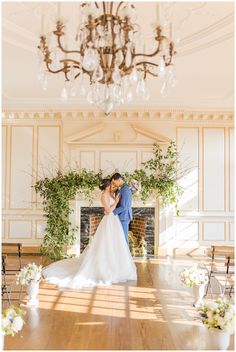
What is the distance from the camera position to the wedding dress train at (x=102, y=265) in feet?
21.4

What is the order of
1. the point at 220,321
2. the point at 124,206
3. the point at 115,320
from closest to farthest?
1. the point at 220,321
2. the point at 115,320
3. the point at 124,206

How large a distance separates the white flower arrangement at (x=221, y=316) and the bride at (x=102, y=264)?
3.10 m

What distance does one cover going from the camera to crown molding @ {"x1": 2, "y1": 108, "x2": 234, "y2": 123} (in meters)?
9.91

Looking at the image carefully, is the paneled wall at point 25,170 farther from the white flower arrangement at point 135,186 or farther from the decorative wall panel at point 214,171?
the decorative wall panel at point 214,171

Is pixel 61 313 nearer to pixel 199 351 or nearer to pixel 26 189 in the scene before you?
pixel 199 351

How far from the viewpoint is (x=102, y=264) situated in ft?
21.9

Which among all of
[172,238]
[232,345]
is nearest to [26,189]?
[172,238]

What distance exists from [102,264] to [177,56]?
3.56m

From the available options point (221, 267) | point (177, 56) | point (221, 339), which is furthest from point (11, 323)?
point (221, 267)

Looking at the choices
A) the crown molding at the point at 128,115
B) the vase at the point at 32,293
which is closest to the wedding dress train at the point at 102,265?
the vase at the point at 32,293

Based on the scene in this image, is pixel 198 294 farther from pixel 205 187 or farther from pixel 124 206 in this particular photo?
pixel 205 187

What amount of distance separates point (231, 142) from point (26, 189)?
5212mm

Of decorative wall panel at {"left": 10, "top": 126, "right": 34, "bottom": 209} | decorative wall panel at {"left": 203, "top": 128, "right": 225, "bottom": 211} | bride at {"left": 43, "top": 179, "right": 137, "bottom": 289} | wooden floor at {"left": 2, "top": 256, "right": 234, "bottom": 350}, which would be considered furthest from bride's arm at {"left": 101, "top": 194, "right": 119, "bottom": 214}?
decorative wall panel at {"left": 203, "top": 128, "right": 225, "bottom": 211}

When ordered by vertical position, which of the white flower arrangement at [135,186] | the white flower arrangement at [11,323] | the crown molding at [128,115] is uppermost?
the crown molding at [128,115]
